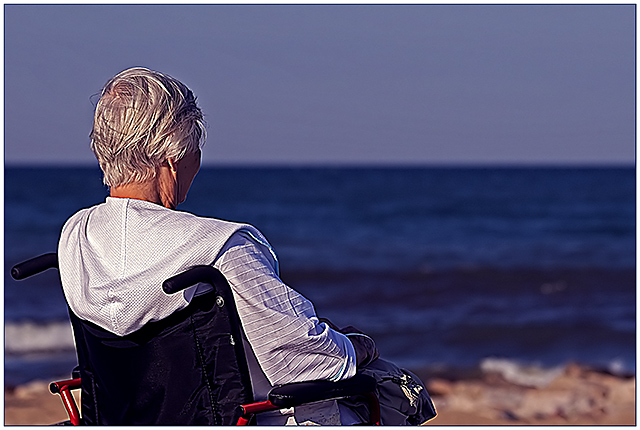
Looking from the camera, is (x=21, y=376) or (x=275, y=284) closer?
(x=275, y=284)

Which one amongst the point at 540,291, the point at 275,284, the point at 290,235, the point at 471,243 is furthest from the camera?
the point at 290,235

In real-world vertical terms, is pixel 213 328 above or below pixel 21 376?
above

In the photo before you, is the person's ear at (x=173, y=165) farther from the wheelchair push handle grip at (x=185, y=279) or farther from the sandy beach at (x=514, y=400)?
the sandy beach at (x=514, y=400)

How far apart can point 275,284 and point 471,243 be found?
1257 cm

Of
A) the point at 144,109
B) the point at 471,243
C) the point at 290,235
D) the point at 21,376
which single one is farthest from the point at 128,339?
the point at 290,235

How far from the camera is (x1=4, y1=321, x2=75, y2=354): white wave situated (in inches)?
244

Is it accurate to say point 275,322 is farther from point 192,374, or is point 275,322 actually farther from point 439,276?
point 439,276

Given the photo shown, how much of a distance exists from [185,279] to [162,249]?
111 millimetres

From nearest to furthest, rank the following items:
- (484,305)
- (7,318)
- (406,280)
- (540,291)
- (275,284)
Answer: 1. (275,284)
2. (7,318)
3. (484,305)
4. (540,291)
5. (406,280)

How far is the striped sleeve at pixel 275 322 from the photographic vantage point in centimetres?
164

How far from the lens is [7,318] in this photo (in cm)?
692

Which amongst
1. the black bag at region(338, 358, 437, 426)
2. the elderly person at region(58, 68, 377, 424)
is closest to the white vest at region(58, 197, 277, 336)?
the elderly person at region(58, 68, 377, 424)

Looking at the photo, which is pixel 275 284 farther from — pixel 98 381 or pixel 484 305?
pixel 484 305

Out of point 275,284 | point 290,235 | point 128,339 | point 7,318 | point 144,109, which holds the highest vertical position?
point 144,109
